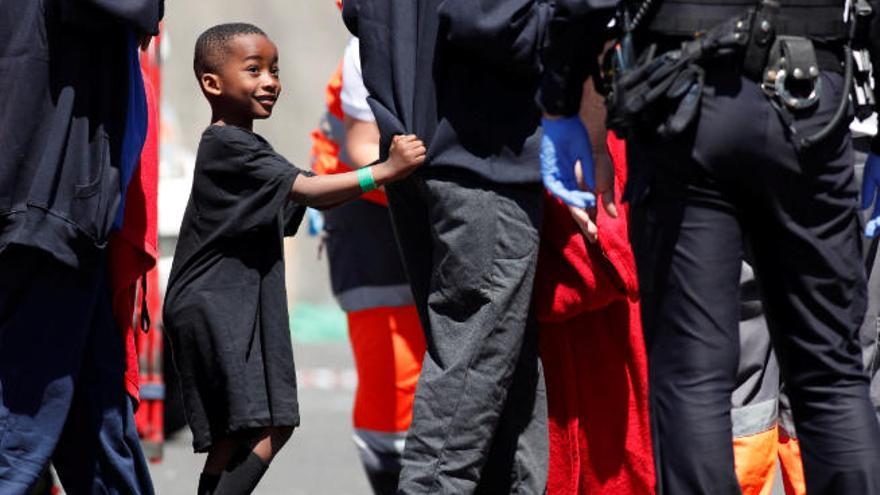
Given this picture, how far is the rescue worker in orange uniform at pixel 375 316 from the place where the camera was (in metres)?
5.82

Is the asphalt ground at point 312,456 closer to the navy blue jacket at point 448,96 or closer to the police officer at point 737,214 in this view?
the navy blue jacket at point 448,96

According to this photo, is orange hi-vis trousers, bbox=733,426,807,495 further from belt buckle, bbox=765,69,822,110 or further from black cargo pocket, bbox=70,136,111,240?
black cargo pocket, bbox=70,136,111,240

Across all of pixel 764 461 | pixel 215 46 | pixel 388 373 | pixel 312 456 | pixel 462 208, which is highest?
pixel 215 46

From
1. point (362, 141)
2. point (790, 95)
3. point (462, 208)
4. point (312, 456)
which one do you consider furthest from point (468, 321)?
point (312, 456)

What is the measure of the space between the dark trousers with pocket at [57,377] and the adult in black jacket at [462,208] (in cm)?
69

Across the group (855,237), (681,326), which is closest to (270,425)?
(681,326)

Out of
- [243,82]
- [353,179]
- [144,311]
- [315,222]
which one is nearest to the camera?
[353,179]

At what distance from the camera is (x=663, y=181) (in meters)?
4.19

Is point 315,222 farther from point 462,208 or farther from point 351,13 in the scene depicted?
point 462,208

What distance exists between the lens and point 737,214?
4199 mm

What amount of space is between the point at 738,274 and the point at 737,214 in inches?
4.7

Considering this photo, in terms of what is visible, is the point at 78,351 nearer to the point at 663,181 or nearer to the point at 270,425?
the point at 270,425

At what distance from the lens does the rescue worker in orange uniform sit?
5816 millimetres

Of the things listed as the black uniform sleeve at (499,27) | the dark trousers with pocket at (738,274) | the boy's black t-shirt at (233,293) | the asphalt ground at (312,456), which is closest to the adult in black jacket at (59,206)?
the boy's black t-shirt at (233,293)
